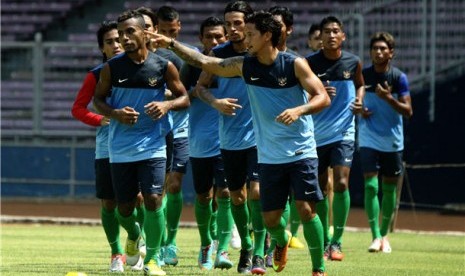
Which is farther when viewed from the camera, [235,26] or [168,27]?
[168,27]

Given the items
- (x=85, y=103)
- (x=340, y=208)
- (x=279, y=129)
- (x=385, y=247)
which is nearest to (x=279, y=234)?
(x=279, y=129)

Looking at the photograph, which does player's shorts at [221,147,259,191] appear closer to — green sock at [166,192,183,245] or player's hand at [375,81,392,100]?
green sock at [166,192,183,245]

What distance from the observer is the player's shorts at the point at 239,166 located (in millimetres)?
13133

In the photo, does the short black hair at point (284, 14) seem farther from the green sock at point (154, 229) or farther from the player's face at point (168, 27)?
the green sock at point (154, 229)

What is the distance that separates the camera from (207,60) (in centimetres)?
1201

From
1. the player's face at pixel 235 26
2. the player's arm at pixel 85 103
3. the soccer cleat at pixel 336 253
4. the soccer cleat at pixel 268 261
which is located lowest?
the soccer cleat at pixel 336 253

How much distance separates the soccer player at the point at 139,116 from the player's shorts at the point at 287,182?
3.42 feet

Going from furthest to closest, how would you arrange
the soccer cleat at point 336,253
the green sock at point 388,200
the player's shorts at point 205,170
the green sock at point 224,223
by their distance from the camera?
the green sock at point 388,200, the soccer cleat at point 336,253, the player's shorts at point 205,170, the green sock at point 224,223

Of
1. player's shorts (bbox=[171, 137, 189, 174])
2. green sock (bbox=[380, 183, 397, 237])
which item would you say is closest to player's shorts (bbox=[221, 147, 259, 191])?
player's shorts (bbox=[171, 137, 189, 174])

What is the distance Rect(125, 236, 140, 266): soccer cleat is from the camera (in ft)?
42.6

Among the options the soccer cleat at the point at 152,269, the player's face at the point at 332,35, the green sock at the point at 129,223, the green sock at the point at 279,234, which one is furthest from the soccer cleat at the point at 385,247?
the soccer cleat at the point at 152,269

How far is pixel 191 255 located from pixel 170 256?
1615 millimetres

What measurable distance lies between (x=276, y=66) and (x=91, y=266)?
327 cm

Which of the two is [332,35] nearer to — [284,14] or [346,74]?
[346,74]
